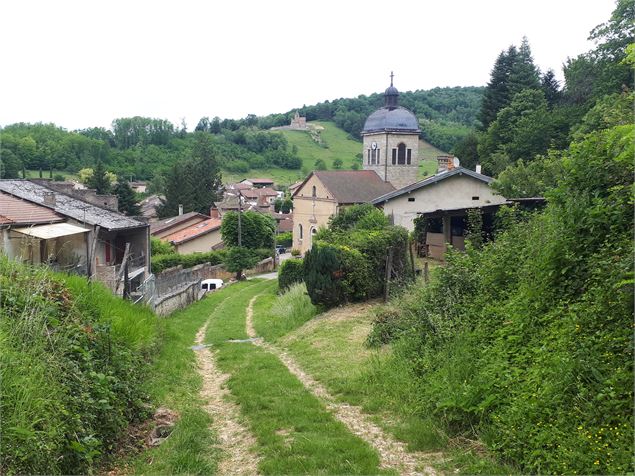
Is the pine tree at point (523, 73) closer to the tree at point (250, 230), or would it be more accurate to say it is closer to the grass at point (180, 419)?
the tree at point (250, 230)

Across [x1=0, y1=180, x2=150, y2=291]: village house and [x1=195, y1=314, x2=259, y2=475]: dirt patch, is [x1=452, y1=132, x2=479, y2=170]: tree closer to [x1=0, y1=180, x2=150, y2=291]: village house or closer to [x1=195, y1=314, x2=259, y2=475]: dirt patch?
[x1=0, y1=180, x2=150, y2=291]: village house

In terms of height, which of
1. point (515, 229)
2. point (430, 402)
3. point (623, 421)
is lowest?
point (430, 402)

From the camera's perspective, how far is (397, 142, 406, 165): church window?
52219mm

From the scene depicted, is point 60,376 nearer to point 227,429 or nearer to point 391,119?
point 227,429

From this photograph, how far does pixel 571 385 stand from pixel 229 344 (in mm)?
10885

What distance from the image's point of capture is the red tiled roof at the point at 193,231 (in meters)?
53.1

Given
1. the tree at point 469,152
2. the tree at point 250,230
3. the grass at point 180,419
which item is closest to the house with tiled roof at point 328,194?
the tree at point 250,230

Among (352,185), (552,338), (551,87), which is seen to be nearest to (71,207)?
(552,338)

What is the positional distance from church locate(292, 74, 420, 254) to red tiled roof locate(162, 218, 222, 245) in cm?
935

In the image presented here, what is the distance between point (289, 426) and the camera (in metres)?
7.12

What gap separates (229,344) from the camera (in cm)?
1484

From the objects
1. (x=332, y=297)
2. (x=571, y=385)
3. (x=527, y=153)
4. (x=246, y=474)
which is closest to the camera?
(x=571, y=385)

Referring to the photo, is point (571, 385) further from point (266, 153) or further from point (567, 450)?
point (266, 153)

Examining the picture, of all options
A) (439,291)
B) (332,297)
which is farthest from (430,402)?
(332,297)
